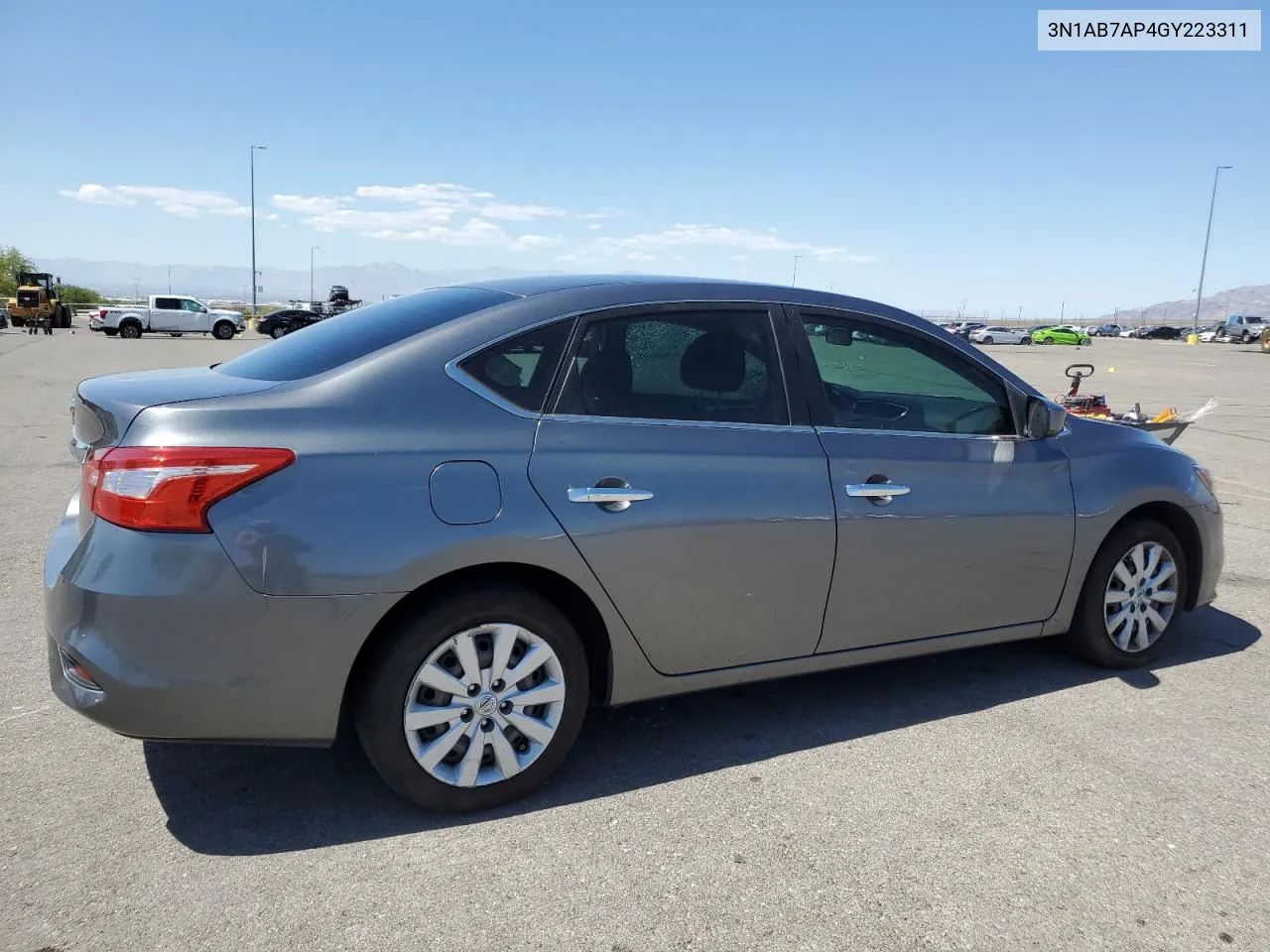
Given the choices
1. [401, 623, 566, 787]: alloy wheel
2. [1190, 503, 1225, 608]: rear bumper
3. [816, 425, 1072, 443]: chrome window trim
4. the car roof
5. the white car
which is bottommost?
[401, 623, 566, 787]: alloy wheel

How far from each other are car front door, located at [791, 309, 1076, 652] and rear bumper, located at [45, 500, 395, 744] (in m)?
1.70

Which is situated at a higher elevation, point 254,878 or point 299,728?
point 299,728

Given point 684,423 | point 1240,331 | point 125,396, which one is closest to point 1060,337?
point 1240,331

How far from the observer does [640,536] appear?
3.04 m

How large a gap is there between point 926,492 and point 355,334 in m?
2.12

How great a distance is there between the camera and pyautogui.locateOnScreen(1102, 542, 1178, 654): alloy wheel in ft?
13.8

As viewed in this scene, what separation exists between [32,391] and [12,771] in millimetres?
14490

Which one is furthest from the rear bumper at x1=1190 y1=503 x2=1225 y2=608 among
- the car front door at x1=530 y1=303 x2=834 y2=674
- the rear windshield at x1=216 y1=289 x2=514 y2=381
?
the rear windshield at x1=216 y1=289 x2=514 y2=381

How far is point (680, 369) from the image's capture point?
A: 3.31 meters

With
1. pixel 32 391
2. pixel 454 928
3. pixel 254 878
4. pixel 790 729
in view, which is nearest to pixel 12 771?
pixel 254 878

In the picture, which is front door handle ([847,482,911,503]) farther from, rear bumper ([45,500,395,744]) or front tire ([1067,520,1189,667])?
rear bumper ([45,500,395,744])

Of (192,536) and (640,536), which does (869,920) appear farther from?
(192,536)

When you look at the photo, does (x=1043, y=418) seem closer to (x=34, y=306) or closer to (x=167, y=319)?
(x=167, y=319)

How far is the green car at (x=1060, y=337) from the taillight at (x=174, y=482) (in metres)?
67.5
